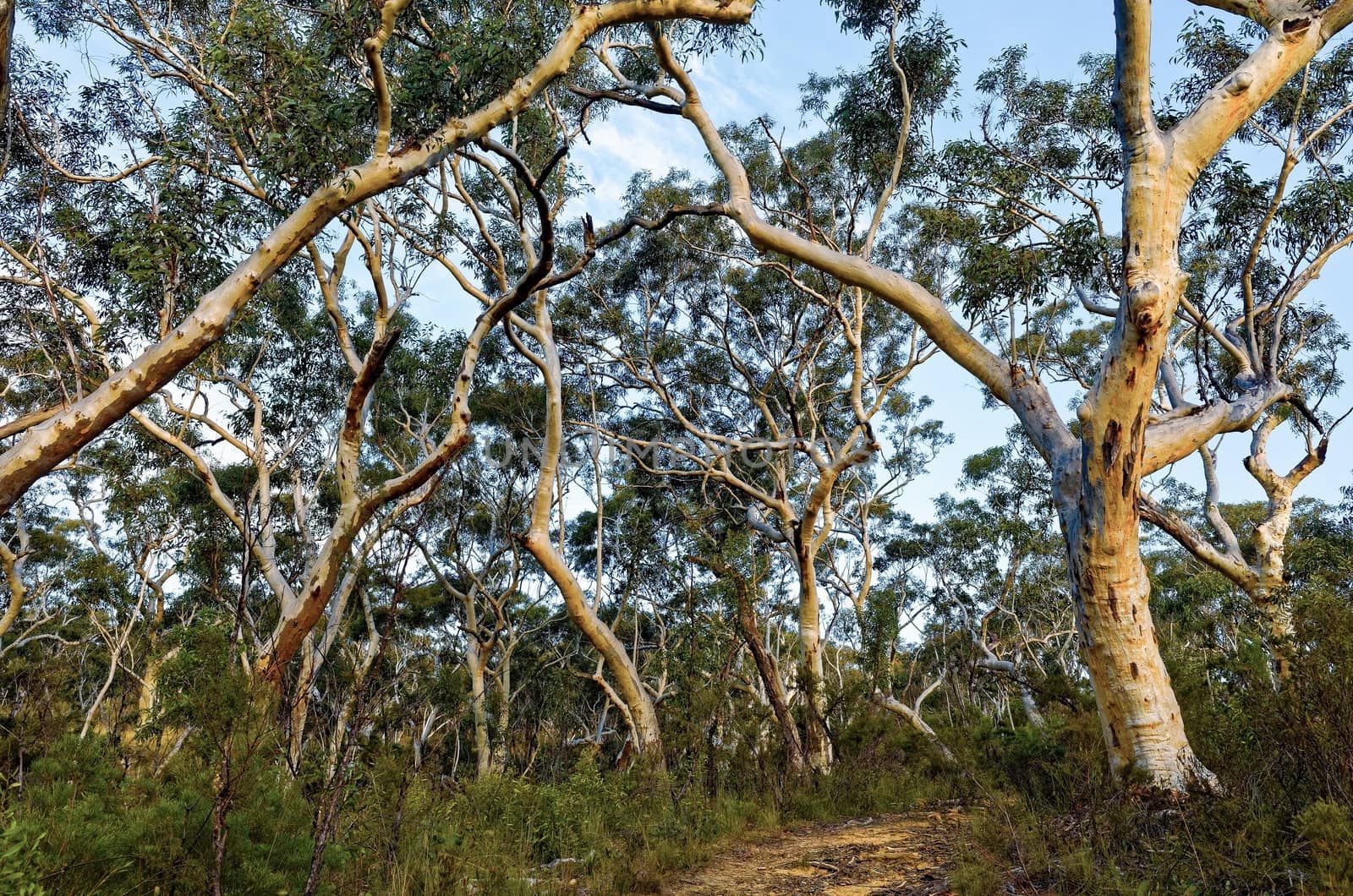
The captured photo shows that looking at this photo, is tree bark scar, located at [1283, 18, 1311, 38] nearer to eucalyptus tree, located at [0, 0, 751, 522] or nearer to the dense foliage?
the dense foliage

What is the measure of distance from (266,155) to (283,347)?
8.01 metres

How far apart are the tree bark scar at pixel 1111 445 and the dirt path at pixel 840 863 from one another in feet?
7.86

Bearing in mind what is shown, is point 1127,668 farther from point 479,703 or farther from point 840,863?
point 479,703

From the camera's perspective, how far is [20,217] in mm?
10055

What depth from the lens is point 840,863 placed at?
5.11 meters

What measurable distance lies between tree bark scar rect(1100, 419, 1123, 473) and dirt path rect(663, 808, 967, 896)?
240 centimetres

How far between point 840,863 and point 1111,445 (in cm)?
297

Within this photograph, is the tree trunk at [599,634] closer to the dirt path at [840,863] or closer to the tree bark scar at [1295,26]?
the dirt path at [840,863]

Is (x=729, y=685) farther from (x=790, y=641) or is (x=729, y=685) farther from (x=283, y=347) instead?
(x=790, y=641)

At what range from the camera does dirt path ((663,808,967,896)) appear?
14.8ft

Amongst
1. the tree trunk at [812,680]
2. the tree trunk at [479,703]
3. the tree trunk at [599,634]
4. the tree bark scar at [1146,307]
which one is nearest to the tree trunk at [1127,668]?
the tree bark scar at [1146,307]

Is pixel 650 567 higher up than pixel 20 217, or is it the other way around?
pixel 20 217

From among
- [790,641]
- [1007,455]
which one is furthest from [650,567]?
[1007,455]

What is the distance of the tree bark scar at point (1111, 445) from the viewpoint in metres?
4.57
